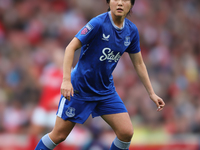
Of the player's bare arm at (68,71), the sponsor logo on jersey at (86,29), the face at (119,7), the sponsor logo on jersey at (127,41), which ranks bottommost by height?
the player's bare arm at (68,71)

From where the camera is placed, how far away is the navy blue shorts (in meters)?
4.38

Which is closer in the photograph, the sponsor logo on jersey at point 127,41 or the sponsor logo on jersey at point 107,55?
the sponsor logo on jersey at point 107,55

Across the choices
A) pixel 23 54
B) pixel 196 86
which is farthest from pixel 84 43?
pixel 196 86

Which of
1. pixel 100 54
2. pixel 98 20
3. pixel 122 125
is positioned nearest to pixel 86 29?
pixel 98 20

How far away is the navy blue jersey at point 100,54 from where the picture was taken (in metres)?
4.21

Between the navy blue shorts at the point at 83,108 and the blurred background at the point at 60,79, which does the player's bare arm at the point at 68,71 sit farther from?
the blurred background at the point at 60,79

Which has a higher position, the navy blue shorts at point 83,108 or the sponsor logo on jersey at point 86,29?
the sponsor logo on jersey at point 86,29

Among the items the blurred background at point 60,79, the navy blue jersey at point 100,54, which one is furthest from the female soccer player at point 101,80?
the blurred background at point 60,79

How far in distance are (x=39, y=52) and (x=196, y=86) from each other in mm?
5081

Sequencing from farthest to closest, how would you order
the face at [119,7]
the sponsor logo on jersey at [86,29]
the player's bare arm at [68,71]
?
the face at [119,7] → the sponsor logo on jersey at [86,29] → the player's bare arm at [68,71]

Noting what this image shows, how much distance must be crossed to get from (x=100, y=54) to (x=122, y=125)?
2.78 ft

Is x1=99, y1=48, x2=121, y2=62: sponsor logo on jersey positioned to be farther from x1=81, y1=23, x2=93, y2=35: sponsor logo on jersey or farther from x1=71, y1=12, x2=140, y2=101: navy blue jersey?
x1=81, y1=23, x2=93, y2=35: sponsor logo on jersey

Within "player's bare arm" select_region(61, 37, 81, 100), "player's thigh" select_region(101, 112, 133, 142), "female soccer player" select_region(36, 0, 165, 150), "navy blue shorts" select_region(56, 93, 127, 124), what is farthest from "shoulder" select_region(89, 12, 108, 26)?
"player's thigh" select_region(101, 112, 133, 142)

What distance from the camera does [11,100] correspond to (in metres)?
8.31
